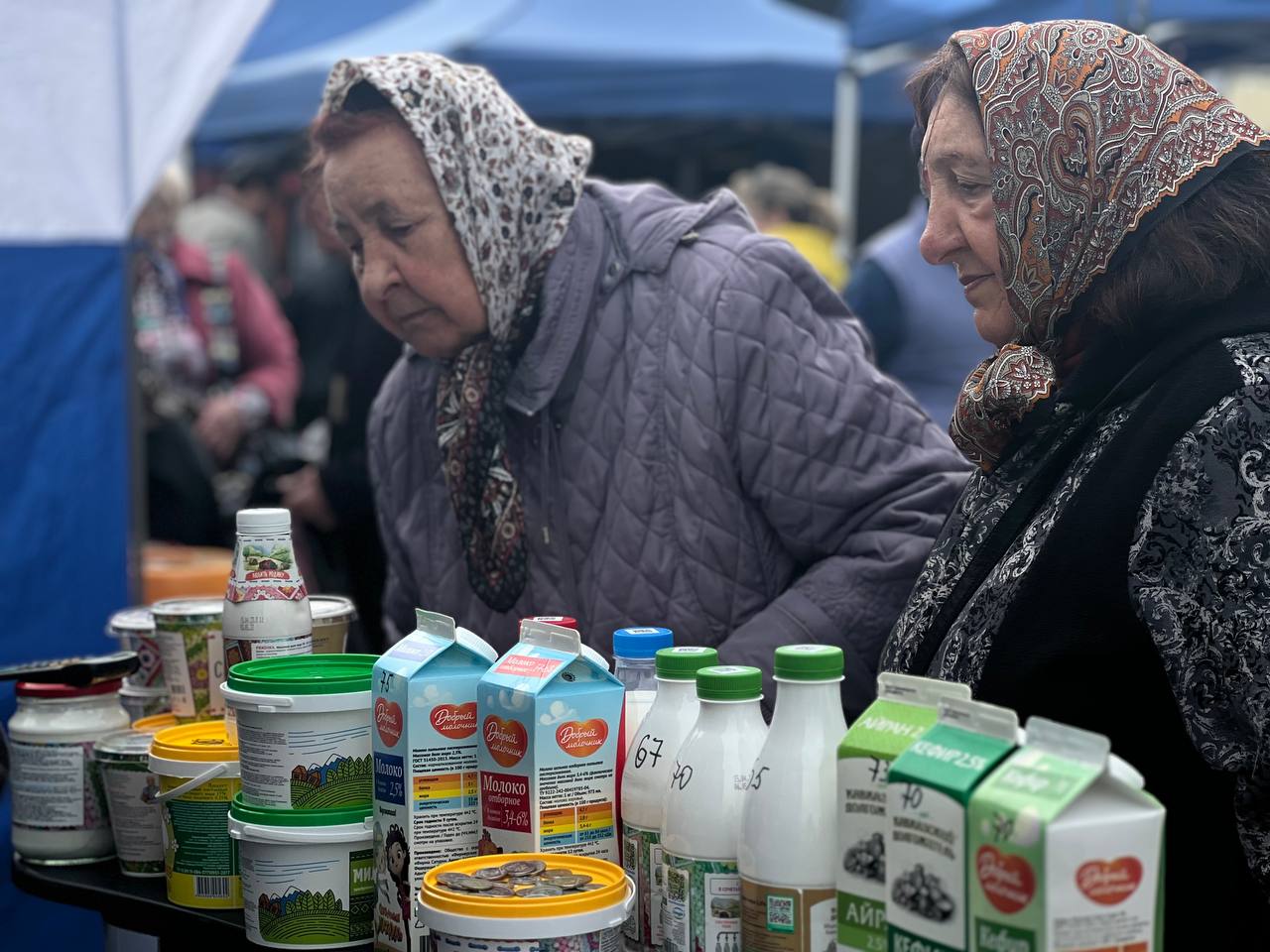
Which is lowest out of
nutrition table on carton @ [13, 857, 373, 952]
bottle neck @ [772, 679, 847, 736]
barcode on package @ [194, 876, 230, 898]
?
nutrition table on carton @ [13, 857, 373, 952]

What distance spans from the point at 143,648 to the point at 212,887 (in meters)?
0.59

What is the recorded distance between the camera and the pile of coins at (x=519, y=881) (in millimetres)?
1549

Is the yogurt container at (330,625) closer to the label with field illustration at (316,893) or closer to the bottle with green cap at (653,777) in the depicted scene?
the label with field illustration at (316,893)

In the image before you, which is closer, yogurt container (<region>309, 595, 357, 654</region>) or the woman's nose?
the woman's nose

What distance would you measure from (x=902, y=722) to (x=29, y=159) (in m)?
3.05

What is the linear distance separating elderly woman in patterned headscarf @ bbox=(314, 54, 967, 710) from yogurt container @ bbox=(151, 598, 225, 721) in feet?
1.86

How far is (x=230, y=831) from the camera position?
1.99m

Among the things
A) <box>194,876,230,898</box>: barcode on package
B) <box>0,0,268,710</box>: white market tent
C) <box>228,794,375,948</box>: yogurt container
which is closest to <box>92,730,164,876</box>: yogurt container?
<box>194,876,230,898</box>: barcode on package

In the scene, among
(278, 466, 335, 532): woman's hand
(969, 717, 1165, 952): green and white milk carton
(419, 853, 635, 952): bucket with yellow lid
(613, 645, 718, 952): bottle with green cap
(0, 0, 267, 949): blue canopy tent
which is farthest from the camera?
(278, 466, 335, 532): woman's hand

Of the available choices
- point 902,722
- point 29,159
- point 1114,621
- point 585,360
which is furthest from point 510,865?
point 29,159

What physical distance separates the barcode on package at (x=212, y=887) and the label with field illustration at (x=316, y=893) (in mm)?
197

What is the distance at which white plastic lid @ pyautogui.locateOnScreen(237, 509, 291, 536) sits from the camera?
216 centimetres

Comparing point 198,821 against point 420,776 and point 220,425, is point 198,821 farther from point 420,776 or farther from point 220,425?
point 220,425

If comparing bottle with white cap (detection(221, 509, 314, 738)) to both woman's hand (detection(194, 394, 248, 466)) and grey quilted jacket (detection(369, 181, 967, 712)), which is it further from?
woman's hand (detection(194, 394, 248, 466))
